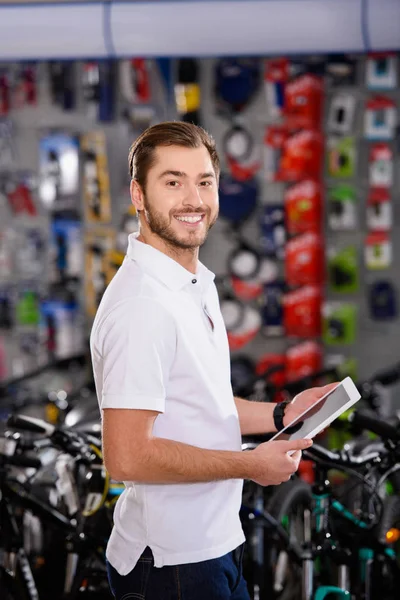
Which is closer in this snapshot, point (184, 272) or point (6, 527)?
point (184, 272)

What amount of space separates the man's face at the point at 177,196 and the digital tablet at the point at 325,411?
48cm

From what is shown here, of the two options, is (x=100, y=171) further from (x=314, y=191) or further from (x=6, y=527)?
(x=6, y=527)

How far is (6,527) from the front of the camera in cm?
332

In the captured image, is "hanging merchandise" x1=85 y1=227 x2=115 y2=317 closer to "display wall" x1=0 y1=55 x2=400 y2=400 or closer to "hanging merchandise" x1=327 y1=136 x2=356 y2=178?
"display wall" x1=0 y1=55 x2=400 y2=400

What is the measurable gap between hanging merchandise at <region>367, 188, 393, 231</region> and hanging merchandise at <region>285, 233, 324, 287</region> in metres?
0.37

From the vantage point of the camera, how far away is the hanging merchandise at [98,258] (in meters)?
6.11

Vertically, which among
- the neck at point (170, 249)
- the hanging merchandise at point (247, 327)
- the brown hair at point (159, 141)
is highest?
the brown hair at point (159, 141)

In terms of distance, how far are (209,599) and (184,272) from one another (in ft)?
2.41

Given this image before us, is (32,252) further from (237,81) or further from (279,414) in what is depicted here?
(279,414)

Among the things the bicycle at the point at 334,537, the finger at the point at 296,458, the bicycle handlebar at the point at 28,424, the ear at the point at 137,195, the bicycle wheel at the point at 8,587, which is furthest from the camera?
the bicycle wheel at the point at 8,587

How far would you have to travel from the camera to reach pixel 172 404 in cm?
202

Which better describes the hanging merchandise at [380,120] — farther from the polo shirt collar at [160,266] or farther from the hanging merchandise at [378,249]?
the polo shirt collar at [160,266]

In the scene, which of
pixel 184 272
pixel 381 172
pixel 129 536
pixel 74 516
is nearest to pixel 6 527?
pixel 74 516

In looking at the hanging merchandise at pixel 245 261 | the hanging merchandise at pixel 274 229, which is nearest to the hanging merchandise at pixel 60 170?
the hanging merchandise at pixel 245 261
